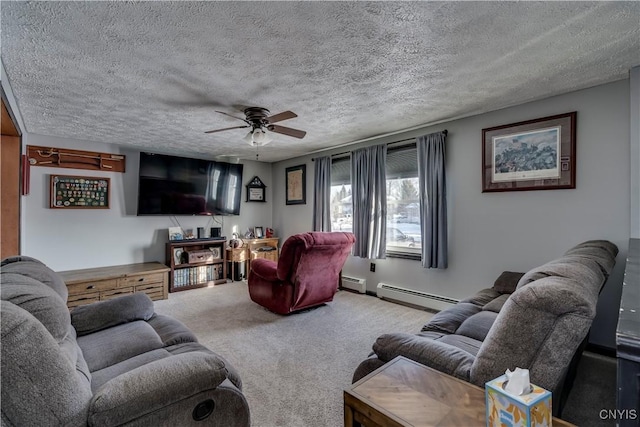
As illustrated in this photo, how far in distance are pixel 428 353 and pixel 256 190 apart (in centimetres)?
531

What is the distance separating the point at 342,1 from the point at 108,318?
2.45 m

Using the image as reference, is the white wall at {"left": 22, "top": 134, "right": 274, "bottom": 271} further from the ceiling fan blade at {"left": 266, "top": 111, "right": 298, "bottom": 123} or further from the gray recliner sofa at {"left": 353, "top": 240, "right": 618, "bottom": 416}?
the gray recliner sofa at {"left": 353, "top": 240, "right": 618, "bottom": 416}

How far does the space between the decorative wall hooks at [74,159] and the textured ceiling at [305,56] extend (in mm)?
1016

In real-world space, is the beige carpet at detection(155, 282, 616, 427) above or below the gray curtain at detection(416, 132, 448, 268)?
below

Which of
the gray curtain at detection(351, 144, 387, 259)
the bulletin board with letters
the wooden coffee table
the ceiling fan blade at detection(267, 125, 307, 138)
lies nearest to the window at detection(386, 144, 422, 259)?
the gray curtain at detection(351, 144, 387, 259)

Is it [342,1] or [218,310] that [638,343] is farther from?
[218,310]

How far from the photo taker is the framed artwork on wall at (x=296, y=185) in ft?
18.7

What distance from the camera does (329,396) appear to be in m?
2.03

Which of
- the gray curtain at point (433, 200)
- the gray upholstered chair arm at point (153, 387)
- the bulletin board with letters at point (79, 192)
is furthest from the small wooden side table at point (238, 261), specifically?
the gray upholstered chair arm at point (153, 387)

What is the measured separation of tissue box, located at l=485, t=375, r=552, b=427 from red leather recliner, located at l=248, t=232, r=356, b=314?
246 centimetres

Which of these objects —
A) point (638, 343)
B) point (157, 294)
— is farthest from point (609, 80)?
point (157, 294)

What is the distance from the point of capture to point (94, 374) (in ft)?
4.79

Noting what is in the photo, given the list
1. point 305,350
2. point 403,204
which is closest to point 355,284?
point 403,204

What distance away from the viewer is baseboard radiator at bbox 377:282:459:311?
3.61m
